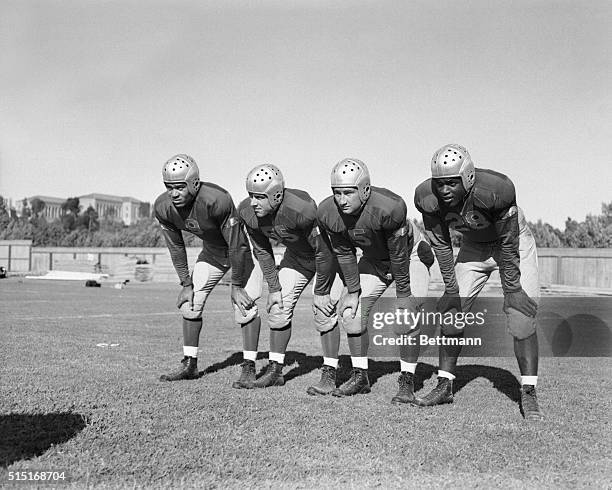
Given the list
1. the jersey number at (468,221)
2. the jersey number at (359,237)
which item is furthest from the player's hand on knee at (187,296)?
the jersey number at (468,221)

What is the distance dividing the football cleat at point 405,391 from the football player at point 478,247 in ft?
0.51

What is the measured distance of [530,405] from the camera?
572cm

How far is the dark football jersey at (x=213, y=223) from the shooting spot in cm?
689

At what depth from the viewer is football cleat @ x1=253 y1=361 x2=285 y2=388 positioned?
6871 mm

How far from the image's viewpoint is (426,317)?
7.77 m

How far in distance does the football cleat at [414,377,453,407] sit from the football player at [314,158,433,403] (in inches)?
6.5

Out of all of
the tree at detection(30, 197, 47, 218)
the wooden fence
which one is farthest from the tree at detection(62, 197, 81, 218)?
the wooden fence

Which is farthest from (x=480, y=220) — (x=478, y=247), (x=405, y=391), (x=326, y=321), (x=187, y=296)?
(x=187, y=296)

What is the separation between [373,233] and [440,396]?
1.66 m

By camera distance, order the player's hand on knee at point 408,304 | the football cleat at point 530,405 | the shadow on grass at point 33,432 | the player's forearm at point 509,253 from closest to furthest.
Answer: the shadow on grass at point 33,432
the football cleat at point 530,405
the player's forearm at point 509,253
the player's hand on knee at point 408,304

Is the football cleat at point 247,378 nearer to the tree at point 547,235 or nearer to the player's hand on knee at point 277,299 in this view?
the player's hand on knee at point 277,299

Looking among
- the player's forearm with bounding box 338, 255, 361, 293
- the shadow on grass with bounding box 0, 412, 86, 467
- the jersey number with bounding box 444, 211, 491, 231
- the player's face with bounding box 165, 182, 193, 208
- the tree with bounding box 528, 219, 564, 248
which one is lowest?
the shadow on grass with bounding box 0, 412, 86, 467

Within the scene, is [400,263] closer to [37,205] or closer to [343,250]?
[343,250]

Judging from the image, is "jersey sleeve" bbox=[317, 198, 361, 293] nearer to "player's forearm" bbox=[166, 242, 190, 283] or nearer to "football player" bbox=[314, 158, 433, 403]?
"football player" bbox=[314, 158, 433, 403]
